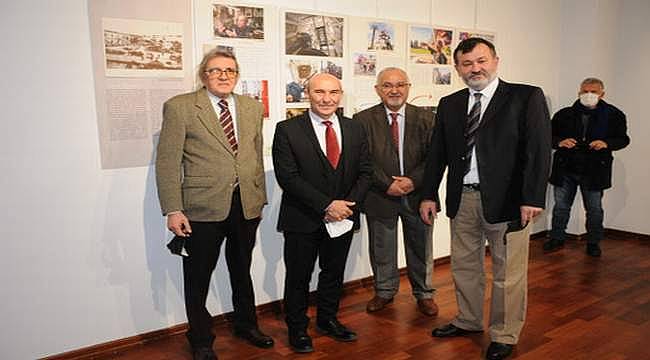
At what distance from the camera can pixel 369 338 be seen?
327 cm

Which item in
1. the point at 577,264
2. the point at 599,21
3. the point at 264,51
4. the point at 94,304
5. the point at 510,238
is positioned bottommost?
the point at 577,264

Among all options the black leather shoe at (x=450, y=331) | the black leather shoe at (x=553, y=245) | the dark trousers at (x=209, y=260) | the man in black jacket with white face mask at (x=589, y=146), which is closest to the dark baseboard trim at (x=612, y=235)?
the black leather shoe at (x=553, y=245)

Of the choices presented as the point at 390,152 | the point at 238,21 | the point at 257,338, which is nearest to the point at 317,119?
the point at 390,152

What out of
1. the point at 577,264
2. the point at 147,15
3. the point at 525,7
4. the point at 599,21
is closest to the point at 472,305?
the point at 577,264

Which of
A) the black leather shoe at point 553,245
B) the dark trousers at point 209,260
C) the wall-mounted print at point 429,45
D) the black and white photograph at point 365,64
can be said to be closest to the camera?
the dark trousers at point 209,260

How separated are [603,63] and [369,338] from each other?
4.10 m

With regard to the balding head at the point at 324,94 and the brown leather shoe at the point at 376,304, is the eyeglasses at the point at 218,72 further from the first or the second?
the brown leather shoe at the point at 376,304

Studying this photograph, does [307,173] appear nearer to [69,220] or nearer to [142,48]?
[142,48]

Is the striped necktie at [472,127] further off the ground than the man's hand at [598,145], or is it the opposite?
the striped necktie at [472,127]

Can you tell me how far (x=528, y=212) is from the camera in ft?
9.14

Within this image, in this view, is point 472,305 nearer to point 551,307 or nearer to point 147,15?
point 551,307

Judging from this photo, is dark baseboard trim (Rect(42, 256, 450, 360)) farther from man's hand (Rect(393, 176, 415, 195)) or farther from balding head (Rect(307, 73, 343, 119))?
balding head (Rect(307, 73, 343, 119))

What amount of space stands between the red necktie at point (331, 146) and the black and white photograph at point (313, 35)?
92 centimetres

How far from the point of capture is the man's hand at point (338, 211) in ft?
9.52
